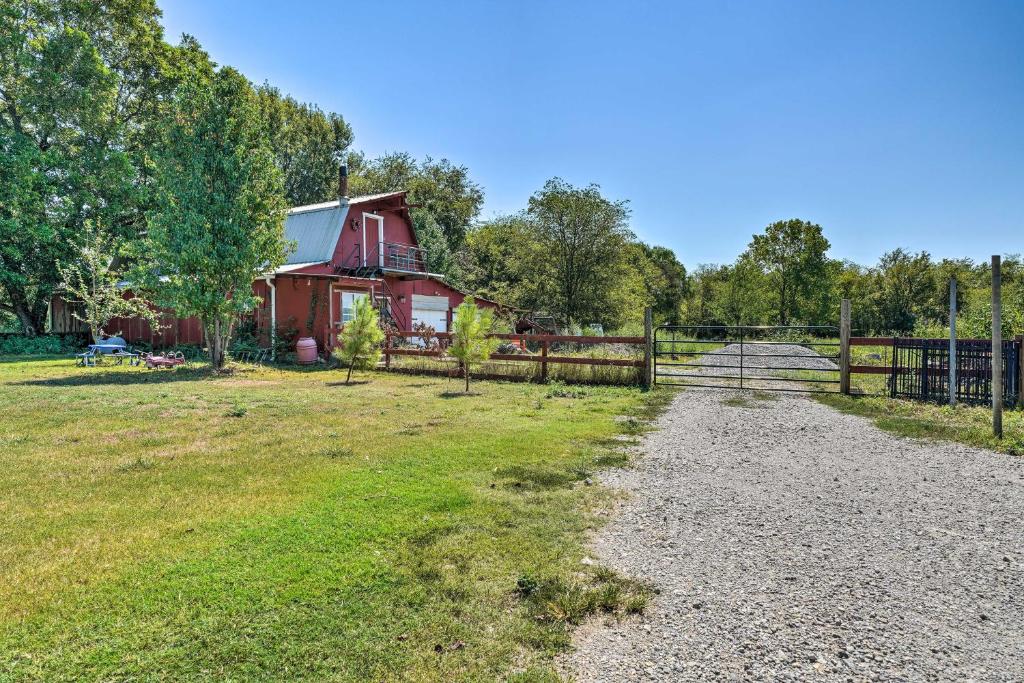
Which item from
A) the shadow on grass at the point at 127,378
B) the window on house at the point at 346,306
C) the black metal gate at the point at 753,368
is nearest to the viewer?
the black metal gate at the point at 753,368

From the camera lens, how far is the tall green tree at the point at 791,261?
44.0 meters

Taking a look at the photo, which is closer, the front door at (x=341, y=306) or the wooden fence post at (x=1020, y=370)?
the wooden fence post at (x=1020, y=370)

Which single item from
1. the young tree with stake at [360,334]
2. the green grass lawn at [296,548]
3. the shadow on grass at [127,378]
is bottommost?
the green grass lawn at [296,548]

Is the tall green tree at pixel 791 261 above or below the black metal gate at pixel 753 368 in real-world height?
above

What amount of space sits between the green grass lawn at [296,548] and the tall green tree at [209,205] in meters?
7.73

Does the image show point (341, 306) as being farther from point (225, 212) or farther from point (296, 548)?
point (296, 548)

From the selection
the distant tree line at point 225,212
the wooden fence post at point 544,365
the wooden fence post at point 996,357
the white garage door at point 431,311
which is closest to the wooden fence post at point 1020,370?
the wooden fence post at point 996,357

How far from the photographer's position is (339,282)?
20.3 meters

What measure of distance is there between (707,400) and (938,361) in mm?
4563

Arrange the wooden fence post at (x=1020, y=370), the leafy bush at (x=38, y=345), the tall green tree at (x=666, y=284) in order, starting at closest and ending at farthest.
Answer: the wooden fence post at (x=1020, y=370) → the leafy bush at (x=38, y=345) → the tall green tree at (x=666, y=284)

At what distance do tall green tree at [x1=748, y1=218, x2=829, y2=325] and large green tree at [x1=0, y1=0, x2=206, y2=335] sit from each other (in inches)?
1713

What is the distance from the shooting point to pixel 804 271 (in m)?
44.2

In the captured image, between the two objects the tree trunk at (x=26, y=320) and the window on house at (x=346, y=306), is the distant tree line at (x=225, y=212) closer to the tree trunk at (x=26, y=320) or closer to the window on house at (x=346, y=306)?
the tree trunk at (x=26, y=320)

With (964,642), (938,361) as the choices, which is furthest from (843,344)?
(964,642)
